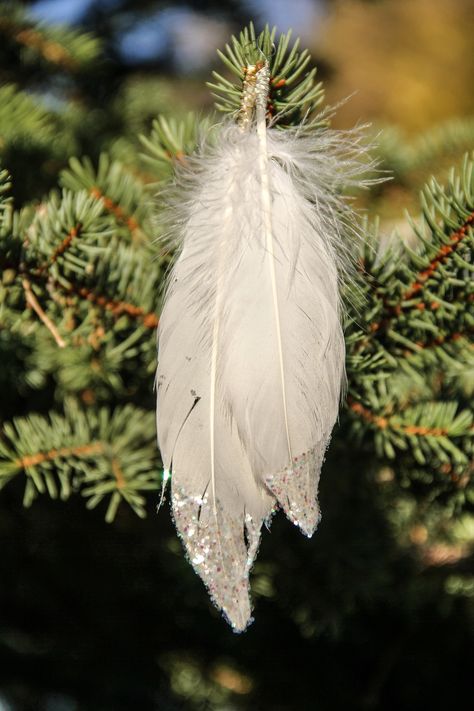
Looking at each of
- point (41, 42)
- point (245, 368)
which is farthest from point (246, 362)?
point (41, 42)

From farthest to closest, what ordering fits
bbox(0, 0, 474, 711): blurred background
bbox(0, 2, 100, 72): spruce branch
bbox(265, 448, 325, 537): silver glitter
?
bbox(0, 2, 100, 72): spruce branch, bbox(0, 0, 474, 711): blurred background, bbox(265, 448, 325, 537): silver glitter

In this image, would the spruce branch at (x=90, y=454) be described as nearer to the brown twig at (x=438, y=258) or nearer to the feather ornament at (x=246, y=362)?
the feather ornament at (x=246, y=362)

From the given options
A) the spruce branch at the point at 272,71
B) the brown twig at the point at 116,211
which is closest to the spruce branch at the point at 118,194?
the brown twig at the point at 116,211

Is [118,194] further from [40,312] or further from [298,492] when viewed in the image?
[298,492]

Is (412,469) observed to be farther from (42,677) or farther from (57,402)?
(42,677)

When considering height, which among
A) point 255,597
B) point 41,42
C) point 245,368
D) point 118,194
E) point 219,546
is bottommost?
point 255,597

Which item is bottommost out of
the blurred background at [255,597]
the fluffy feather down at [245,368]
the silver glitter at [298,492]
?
the blurred background at [255,597]

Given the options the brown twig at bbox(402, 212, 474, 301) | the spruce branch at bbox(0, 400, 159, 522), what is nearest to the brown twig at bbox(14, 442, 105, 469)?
the spruce branch at bbox(0, 400, 159, 522)

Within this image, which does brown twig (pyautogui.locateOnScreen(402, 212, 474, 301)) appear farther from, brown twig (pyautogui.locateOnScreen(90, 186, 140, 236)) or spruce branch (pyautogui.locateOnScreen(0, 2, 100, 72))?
spruce branch (pyautogui.locateOnScreen(0, 2, 100, 72))
